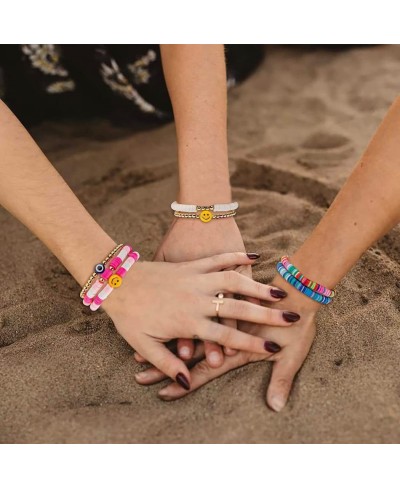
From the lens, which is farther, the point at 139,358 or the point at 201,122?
the point at 201,122

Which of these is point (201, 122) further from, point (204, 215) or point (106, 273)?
point (106, 273)

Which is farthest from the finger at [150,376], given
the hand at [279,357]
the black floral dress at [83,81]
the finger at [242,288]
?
the black floral dress at [83,81]

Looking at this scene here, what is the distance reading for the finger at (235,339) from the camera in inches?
43.9

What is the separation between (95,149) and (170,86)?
645 mm

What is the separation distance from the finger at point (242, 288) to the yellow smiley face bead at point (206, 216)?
0.20 meters

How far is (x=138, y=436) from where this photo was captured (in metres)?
1.02

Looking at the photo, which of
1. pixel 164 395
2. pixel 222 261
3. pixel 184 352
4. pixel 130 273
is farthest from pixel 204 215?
pixel 164 395

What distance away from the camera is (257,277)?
134cm

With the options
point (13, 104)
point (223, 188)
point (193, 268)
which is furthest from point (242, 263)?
point (13, 104)

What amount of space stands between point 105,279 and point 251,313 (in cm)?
33

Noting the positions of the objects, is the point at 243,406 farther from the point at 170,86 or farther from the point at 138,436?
the point at 170,86

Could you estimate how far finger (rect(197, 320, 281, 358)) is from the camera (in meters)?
1.12

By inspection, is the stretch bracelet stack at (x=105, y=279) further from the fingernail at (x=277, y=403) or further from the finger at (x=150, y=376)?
the fingernail at (x=277, y=403)

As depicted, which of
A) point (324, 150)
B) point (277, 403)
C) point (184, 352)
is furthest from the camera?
point (324, 150)
